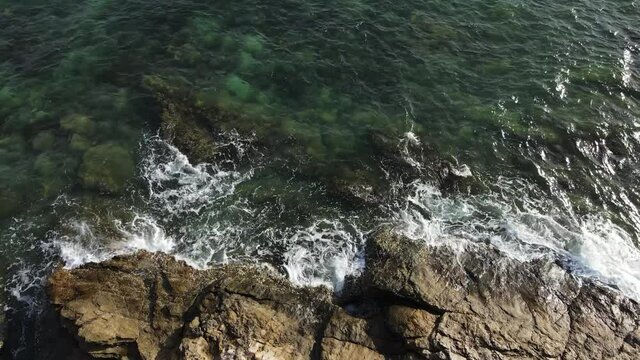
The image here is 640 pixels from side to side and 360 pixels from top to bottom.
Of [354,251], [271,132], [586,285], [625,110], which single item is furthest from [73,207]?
[625,110]

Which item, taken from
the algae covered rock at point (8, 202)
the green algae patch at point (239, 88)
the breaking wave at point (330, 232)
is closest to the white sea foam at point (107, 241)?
the breaking wave at point (330, 232)

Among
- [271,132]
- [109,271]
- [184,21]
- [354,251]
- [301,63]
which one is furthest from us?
[184,21]

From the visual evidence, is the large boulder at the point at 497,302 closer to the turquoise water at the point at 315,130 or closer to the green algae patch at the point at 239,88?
the turquoise water at the point at 315,130

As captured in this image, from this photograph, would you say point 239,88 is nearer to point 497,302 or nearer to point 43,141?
point 43,141

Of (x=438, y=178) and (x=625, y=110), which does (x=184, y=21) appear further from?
(x=625, y=110)

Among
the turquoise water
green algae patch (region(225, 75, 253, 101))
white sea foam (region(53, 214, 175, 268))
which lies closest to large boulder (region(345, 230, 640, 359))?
the turquoise water

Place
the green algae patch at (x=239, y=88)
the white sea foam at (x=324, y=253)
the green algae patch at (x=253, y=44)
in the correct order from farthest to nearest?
the green algae patch at (x=253, y=44), the green algae patch at (x=239, y=88), the white sea foam at (x=324, y=253)
